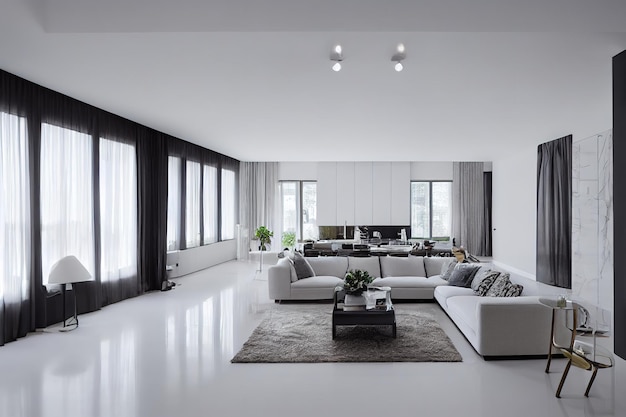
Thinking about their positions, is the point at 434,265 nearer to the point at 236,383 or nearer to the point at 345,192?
the point at 236,383

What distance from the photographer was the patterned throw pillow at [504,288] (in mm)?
4531

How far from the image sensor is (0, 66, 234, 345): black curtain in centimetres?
450

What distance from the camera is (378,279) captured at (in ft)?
21.1

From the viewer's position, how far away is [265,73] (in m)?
4.14

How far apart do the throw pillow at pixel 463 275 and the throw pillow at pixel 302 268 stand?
225 cm

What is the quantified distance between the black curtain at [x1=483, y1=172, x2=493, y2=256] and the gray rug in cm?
771

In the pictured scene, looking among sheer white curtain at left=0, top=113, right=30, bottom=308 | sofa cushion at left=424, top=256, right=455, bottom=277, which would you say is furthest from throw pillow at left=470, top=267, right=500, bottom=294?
sheer white curtain at left=0, top=113, right=30, bottom=308

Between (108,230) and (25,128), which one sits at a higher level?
(25,128)

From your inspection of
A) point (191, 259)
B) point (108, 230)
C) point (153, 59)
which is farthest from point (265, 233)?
point (153, 59)

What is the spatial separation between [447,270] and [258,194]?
284 inches

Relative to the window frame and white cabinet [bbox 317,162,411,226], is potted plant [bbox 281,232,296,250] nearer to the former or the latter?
the window frame

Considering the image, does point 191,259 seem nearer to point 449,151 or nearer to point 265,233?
point 265,233

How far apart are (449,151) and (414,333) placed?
19.2ft

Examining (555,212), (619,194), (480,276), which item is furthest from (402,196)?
(619,194)
